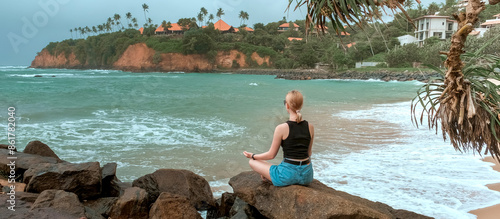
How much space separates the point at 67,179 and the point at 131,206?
1.04 m

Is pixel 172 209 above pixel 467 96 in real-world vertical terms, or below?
below

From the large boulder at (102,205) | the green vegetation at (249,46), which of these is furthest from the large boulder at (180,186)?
the green vegetation at (249,46)

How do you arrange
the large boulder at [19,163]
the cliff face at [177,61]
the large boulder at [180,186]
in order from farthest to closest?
the cliff face at [177,61] < the large boulder at [19,163] < the large boulder at [180,186]

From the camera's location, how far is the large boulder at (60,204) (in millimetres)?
3562

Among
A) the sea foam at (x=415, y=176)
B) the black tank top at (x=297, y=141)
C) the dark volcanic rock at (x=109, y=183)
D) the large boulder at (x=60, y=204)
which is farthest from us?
the sea foam at (x=415, y=176)

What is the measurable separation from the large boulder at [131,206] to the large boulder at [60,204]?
1.29ft

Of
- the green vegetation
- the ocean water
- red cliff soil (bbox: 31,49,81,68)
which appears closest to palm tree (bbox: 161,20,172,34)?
the green vegetation

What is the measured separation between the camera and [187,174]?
4.84m

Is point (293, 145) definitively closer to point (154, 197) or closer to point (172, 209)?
point (172, 209)

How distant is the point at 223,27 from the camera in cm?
11500

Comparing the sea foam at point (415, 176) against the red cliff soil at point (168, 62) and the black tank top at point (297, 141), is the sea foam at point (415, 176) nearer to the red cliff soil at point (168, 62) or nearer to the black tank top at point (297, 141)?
the black tank top at point (297, 141)

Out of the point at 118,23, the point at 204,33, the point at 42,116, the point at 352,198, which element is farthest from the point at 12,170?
the point at 118,23

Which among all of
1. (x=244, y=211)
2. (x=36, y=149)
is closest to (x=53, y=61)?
(x=36, y=149)

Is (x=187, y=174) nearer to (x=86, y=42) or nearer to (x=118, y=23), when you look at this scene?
(x=86, y=42)
